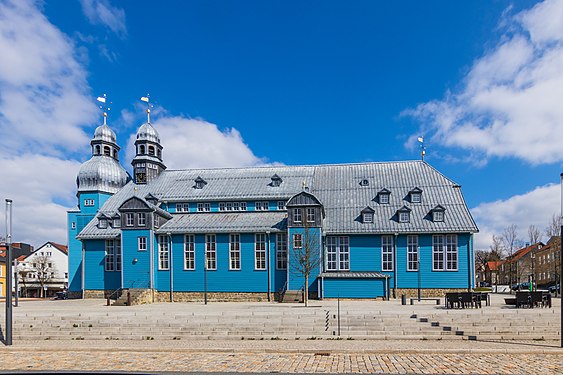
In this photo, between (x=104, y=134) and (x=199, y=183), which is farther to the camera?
(x=104, y=134)

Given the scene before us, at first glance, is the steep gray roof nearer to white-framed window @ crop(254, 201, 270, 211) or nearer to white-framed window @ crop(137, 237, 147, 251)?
white-framed window @ crop(254, 201, 270, 211)

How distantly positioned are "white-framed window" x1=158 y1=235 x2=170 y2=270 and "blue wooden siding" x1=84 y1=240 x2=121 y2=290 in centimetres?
494

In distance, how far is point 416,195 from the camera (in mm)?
40469

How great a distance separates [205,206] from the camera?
4434 centimetres

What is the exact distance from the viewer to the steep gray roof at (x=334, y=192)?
38625 mm

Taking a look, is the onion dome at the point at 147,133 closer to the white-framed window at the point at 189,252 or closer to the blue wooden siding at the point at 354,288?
the white-framed window at the point at 189,252

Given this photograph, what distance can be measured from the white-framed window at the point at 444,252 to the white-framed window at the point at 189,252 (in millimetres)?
20857

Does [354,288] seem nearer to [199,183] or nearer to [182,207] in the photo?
[182,207]

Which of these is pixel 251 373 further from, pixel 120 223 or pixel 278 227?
pixel 120 223

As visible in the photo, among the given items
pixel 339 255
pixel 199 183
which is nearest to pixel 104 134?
pixel 199 183

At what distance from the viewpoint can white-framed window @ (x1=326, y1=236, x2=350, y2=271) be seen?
38469mm

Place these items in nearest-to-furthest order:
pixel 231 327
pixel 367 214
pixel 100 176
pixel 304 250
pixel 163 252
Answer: pixel 231 327
pixel 304 250
pixel 367 214
pixel 163 252
pixel 100 176

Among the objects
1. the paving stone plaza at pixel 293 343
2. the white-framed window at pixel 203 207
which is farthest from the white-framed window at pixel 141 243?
the paving stone plaza at pixel 293 343

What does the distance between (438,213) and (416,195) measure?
10.2 feet
